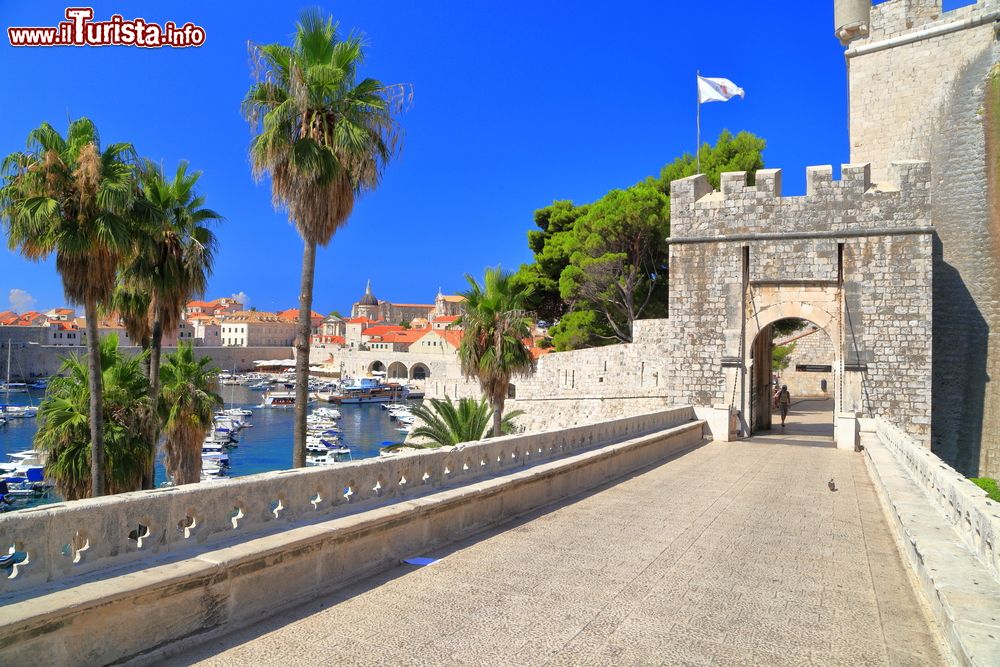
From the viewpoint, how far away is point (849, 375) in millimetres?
16594

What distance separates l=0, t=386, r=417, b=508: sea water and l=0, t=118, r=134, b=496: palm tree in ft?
89.8

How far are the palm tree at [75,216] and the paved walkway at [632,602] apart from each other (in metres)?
8.29

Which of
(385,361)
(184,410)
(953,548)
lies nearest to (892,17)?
(953,548)

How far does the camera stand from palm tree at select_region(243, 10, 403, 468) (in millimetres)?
10891

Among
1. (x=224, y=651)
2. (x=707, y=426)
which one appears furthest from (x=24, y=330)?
(x=224, y=651)

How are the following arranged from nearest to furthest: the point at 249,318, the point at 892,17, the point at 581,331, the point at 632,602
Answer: the point at 632,602
the point at 892,17
the point at 581,331
the point at 249,318

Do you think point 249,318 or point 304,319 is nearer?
point 304,319

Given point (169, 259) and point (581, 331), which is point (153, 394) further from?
point (581, 331)

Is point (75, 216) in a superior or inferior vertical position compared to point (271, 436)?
superior

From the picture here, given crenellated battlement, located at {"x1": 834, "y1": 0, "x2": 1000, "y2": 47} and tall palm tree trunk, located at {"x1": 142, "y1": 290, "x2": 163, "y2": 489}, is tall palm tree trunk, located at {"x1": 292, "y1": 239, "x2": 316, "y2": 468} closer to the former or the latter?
tall palm tree trunk, located at {"x1": 142, "y1": 290, "x2": 163, "y2": 489}

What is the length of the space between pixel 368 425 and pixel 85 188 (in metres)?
55.9

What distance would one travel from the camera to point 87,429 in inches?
495

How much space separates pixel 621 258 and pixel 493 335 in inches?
511

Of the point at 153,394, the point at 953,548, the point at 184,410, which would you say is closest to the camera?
the point at 953,548
